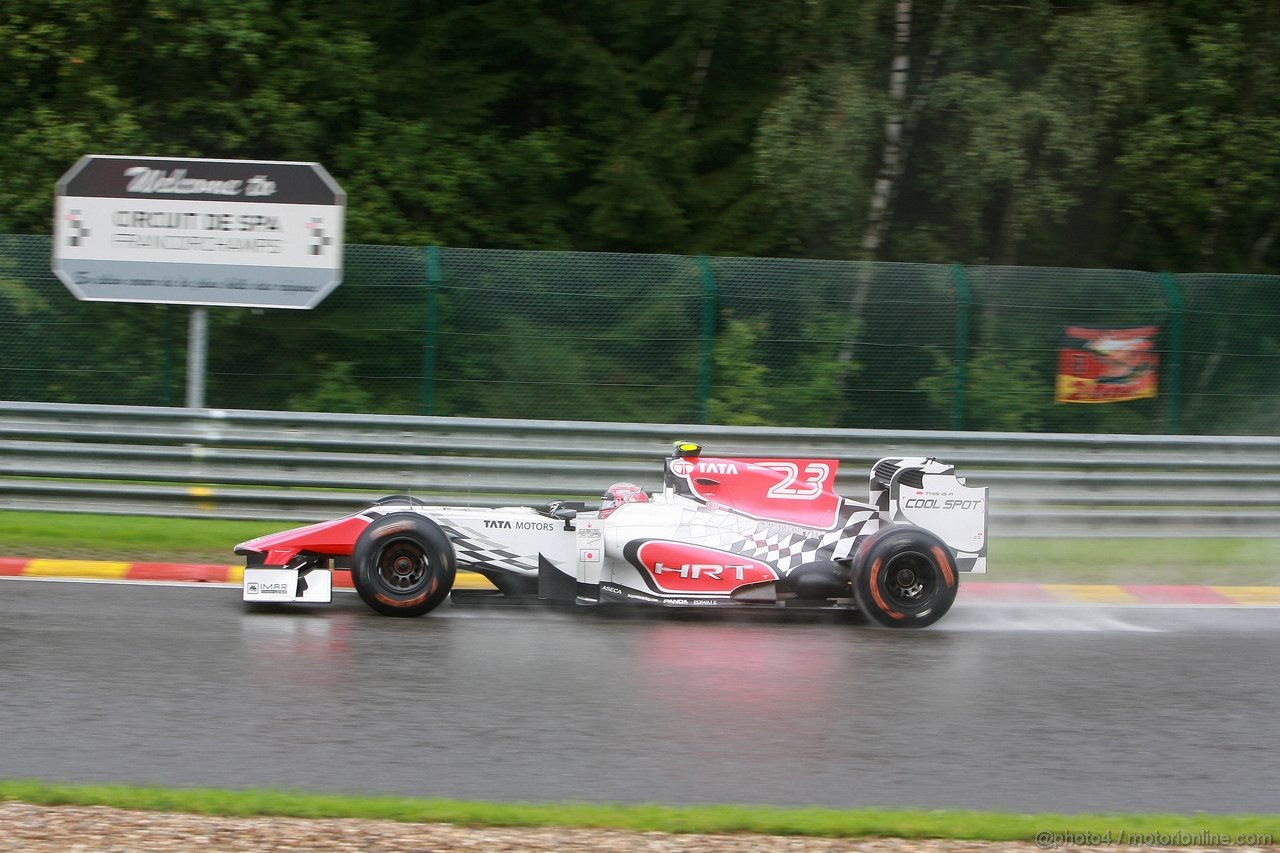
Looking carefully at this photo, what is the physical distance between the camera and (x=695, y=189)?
53.4ft

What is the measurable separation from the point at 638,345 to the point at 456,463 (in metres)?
2.03

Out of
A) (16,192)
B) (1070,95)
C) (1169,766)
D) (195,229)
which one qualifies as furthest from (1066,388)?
→ (16,192)

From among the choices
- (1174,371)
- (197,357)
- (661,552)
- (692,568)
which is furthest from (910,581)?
(197,357)

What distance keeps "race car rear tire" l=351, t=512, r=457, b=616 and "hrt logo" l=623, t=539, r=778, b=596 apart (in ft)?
3.57

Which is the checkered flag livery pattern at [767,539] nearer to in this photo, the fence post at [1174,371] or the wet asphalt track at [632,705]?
the wet asphalt track at [632,705]

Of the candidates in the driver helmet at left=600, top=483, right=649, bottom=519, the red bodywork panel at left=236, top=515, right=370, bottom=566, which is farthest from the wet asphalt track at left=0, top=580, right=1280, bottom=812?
the driver helmet at left=600, top=483, right=649, bottom=519

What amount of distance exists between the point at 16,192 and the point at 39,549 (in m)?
6.46

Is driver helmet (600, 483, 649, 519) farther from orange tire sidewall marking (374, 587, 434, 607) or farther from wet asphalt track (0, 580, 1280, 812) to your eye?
orange tire sidewall marking (374, 587, 434, 607)

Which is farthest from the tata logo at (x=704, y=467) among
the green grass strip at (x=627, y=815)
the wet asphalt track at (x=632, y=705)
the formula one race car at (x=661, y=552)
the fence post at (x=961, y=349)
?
the fence post at (x=961, y=349)

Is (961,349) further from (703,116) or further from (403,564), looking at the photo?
(703,116)

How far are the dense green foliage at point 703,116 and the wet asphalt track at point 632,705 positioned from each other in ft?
25.0

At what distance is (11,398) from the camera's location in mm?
11562
